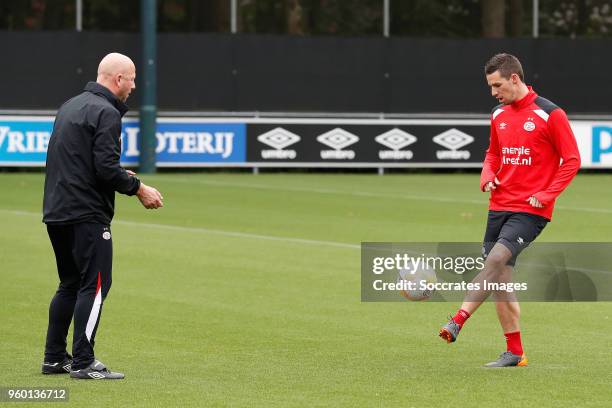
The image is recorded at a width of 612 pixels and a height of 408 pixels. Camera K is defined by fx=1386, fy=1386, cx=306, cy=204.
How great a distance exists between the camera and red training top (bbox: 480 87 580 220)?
29.2 ft

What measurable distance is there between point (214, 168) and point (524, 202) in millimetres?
21341

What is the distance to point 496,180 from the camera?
360 inches

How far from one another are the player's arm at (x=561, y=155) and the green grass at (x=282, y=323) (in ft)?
3.83

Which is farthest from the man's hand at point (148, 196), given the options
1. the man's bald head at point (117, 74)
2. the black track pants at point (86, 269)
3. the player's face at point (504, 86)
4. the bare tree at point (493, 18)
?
the bare tree at point (493, 18)

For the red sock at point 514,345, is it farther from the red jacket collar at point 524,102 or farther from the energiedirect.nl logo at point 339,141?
the energiedirect.nl logo at point 339,141

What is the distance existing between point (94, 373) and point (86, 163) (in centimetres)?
131

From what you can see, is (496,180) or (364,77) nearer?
(496,180)

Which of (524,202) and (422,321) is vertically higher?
(524,202)

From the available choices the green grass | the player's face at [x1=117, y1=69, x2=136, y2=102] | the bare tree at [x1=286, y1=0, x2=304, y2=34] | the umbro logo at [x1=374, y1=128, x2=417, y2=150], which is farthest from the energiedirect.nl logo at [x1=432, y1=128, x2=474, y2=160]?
the player's face at [x1=117, y1=69, x2=136, y2=102]

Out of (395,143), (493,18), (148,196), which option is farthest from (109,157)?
(493,18)

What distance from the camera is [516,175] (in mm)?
9039

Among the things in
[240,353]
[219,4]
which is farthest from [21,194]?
[240,353]

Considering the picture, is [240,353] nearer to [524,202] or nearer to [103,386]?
[103,386]

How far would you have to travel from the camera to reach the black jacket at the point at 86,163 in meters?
8.40
